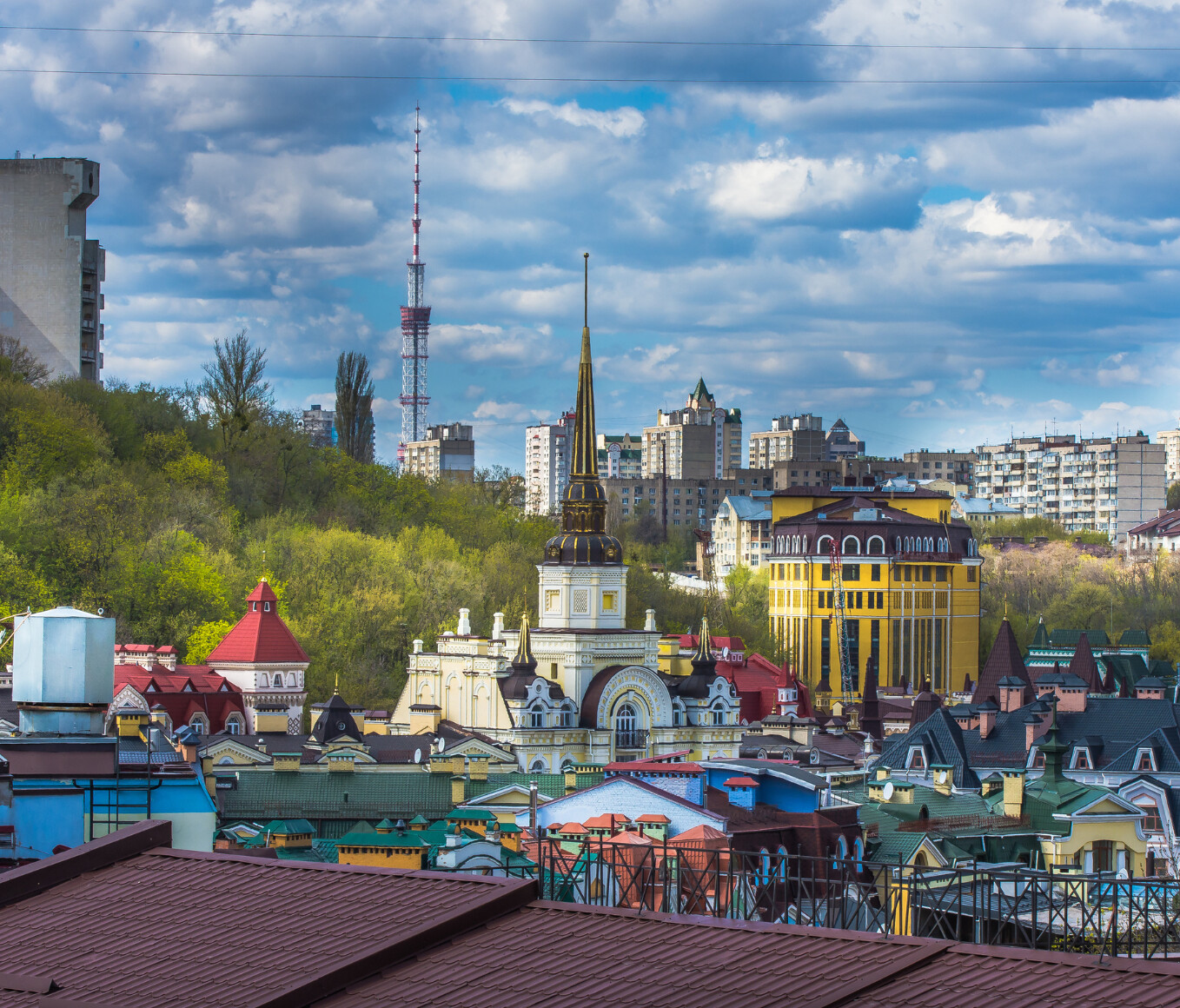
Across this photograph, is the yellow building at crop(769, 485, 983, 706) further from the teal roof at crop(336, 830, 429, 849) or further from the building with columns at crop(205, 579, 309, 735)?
the teal roof at crop(336, 830, 429, 849)

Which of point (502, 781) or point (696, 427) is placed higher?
point (696, 427)

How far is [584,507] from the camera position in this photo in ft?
212

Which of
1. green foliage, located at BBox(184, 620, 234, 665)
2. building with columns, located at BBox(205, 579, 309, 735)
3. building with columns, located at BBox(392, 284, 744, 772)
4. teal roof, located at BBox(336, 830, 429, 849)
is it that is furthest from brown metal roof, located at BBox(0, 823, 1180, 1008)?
green foliage, located at BBox(184, 620, 234, 665)

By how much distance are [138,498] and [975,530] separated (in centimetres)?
9117

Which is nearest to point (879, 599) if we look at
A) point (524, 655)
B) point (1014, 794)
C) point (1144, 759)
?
point (524, 655)

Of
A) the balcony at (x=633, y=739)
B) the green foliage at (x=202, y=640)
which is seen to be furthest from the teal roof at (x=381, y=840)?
the green foliage at (x=202, y=640)

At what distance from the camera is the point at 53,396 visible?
71250 mm

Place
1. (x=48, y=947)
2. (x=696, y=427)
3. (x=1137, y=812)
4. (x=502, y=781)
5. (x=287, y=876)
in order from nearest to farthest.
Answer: (x=48, y=947) → (x=287, y=876) → (x=1137, y=812) → (x=502, y=781) → (x=696, y=427)

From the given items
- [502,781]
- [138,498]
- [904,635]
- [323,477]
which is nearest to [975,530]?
[904,635]

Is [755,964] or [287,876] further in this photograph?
[287,876]

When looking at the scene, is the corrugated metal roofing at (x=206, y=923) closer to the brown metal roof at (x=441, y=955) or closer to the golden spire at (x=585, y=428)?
the brown metal roof at (x=441, y=955)

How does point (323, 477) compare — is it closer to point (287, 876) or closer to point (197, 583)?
point (197, 583)

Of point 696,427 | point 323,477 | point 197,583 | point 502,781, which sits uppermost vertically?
point 696,427

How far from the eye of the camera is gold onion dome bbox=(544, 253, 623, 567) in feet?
210
